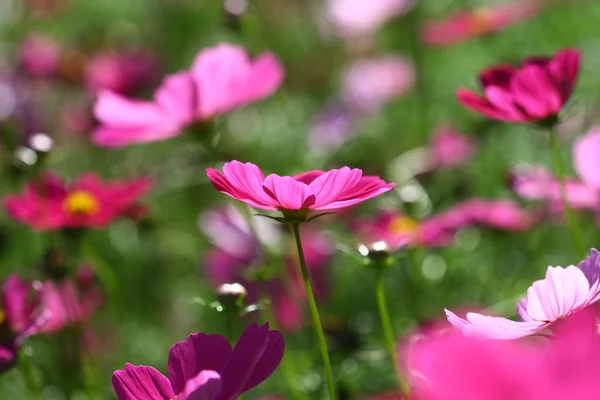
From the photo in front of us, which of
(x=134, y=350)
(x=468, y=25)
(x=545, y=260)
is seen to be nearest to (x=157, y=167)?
(x=134, y=350)

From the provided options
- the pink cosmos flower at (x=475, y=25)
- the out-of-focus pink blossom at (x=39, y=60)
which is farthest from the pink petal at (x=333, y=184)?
the out-of-focus pink blossom at (x=39, y=60)

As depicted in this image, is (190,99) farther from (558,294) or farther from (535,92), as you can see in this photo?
(558,294)

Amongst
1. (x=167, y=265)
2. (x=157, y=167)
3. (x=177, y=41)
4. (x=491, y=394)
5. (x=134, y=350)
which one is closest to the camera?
(x=491, y=394)

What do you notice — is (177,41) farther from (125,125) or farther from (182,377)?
(182,377)

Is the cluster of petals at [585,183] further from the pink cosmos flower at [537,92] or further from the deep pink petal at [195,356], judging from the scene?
the deep pink petal at [195,356]

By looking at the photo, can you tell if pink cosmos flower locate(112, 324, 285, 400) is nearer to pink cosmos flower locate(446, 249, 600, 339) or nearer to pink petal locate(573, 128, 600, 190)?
pink cosmos flower locate(446, 249, 600, 339)
